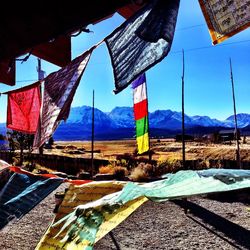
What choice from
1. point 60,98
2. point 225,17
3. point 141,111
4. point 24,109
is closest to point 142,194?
point 225,17

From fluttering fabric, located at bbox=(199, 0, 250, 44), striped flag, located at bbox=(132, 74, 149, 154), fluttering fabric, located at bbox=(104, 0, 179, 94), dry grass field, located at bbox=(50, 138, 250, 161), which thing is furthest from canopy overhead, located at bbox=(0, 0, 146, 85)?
dry grass field, located at bbox=(50, 138, 250, 161)

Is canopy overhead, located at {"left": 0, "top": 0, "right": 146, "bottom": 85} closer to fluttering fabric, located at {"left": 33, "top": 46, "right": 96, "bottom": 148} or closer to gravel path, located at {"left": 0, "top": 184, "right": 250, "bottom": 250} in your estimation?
fluttering fabric, located at {"left": 33, "top": 46, "right": 96, "bottom": 148}

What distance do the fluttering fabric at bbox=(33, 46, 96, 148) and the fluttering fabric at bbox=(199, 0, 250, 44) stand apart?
149 centimetres

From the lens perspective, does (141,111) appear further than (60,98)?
Yes

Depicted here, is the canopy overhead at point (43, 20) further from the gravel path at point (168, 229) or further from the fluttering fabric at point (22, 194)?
the gravel path at point (168, 229)

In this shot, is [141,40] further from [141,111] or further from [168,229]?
[141,111]

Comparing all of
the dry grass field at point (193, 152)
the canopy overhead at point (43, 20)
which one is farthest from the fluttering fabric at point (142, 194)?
the dry grass field at point (193, 152)

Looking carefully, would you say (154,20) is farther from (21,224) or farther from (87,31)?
(21,224)

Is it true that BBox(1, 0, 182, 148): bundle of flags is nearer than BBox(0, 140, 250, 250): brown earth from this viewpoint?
Yes

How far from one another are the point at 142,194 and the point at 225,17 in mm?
1368

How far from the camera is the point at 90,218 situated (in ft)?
7.27

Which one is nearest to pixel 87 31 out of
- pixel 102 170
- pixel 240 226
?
pixel 240 226

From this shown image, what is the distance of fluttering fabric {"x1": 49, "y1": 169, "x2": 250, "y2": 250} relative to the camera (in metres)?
2.02

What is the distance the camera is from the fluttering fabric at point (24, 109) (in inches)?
247
